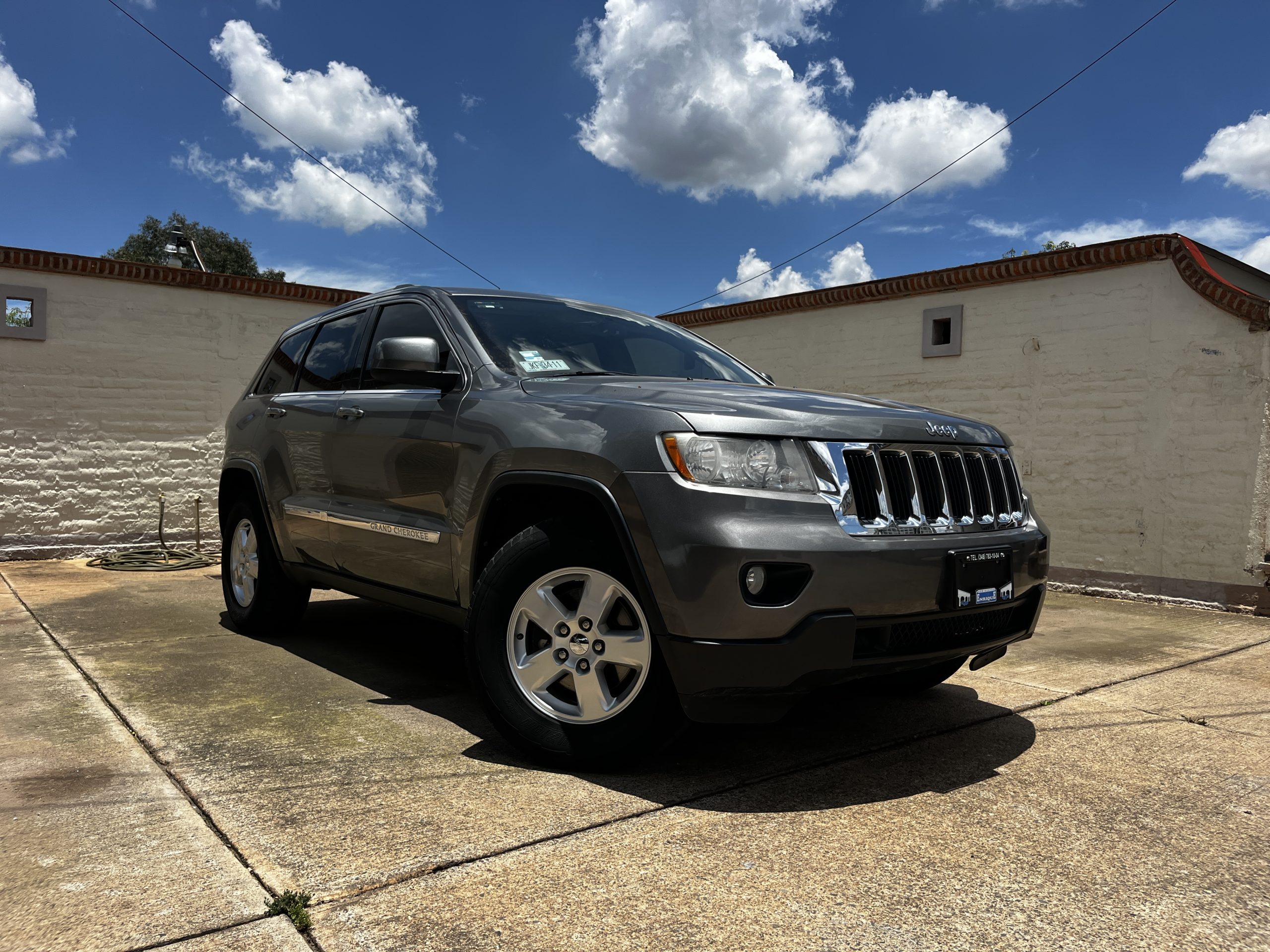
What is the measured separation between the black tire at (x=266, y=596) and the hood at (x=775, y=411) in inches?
95.6

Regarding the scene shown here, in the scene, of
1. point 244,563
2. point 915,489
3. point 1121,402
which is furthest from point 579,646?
point 1121,402

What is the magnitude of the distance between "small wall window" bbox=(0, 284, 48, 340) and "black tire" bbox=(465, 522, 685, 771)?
325 inches

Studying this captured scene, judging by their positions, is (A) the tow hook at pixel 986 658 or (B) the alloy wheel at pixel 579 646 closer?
(B) the alloy wheel at pixel 579 646

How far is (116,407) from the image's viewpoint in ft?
32.5

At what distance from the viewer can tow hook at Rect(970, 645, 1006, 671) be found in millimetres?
3510

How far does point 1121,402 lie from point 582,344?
6.25 m

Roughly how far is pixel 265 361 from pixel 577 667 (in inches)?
143

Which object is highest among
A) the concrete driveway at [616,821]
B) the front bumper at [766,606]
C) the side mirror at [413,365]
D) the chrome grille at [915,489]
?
the side mirror at [413,365]

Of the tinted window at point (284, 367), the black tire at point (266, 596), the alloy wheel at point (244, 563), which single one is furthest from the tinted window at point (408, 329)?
the alloy wheel at point (244, 563)

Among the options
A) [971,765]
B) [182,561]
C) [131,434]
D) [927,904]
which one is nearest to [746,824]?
[927,904]

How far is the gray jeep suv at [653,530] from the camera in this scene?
2.80 metres

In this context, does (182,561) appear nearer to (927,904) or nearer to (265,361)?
(265,361)

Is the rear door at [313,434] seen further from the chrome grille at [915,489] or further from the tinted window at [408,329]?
the chrome grille at [915,489]

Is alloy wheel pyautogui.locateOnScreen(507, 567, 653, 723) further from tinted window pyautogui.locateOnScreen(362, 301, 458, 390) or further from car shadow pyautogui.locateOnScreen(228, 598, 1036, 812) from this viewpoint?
tinted window pyautogui.locateOnScreen(362, 301, 458, 390)
